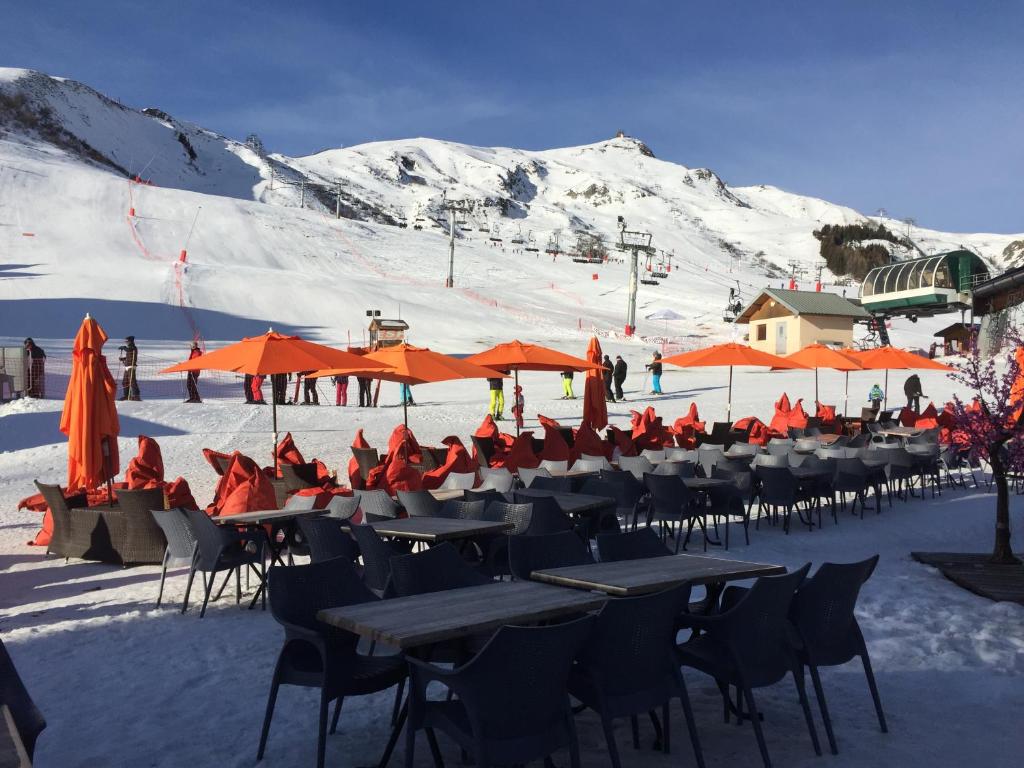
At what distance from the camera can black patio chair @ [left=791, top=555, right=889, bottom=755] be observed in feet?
12.0

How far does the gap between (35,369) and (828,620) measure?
1796cm

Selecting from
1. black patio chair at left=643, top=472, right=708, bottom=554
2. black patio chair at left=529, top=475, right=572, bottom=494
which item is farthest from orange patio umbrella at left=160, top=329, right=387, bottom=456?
black patio chair at left=643, top=472, right=708, bottom=554

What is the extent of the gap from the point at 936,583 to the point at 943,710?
2679mm

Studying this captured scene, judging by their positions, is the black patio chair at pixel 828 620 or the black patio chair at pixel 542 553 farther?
the black patio chair at pixel 542 553

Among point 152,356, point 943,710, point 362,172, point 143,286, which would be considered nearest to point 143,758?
point 943,710

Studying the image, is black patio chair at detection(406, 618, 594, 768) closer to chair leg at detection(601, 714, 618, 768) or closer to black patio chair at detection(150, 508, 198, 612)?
chair leg at detection(601, 714, 618, 768)

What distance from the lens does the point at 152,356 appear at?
1049 inches

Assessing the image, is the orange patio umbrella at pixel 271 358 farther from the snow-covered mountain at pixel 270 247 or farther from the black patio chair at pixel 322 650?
the snow-covered mountain at pixel 270 247

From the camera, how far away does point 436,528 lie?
5.66 meters

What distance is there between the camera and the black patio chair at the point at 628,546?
4.62m

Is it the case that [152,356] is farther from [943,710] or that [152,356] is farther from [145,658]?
[943,710]

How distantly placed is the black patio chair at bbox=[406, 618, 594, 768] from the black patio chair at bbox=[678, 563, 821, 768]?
69cm

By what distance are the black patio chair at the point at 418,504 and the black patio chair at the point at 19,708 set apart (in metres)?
4.27

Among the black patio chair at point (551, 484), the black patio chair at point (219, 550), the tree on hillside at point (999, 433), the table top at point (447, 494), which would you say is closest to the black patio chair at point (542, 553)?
the black patio chair at point (219, 550)
